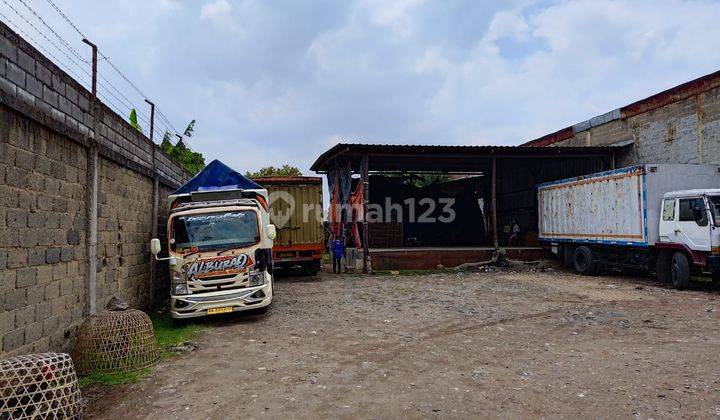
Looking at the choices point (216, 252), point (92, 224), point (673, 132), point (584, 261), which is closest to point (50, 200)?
point (92, 224)

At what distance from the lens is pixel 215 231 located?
8492 millimetres

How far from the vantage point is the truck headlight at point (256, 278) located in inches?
327

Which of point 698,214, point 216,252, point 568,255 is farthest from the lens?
point 568,255

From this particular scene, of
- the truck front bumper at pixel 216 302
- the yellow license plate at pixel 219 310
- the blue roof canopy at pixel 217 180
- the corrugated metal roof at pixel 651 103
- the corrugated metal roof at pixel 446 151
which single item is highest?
the corrugated metal roof at pixel 651 103

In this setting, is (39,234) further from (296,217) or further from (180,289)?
(296,217)

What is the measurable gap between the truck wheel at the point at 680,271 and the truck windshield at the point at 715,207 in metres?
1.17

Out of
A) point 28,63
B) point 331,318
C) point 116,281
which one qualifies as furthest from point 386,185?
point 28,63

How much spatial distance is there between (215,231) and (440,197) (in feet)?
56.7

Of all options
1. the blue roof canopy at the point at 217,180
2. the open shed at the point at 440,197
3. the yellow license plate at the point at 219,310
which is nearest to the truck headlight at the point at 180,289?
the yellow license plate at the point at 219,310

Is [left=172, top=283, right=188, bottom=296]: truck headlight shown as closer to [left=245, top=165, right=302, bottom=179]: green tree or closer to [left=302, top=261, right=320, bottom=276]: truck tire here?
[left=302, top=261, right=320, bottom=276]: truck tire

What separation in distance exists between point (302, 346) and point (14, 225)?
148 inches

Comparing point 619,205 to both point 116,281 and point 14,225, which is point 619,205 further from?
point 14,225

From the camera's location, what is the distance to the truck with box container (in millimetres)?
14039

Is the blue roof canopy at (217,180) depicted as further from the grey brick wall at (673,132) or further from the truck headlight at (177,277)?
the grey brick wall at (673,132)
